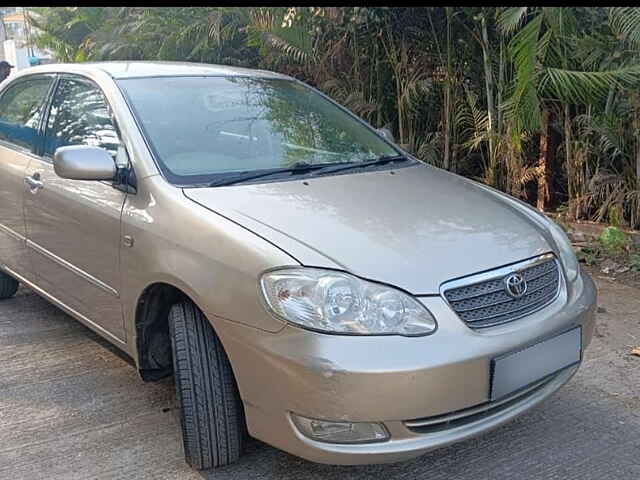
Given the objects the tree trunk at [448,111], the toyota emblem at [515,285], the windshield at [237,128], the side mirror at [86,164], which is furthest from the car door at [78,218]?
the tree trunk at [448,111]

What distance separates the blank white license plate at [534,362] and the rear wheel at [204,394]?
926 mm

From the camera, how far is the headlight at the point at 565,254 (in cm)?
271

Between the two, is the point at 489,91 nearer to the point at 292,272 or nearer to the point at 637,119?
the point at 637,119

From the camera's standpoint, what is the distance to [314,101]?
3727 millimetres

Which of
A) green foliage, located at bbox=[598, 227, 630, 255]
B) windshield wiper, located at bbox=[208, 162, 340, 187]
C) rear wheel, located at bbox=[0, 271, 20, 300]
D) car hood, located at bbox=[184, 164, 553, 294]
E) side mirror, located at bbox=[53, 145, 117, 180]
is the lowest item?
rear wheel, located at bbox=[0, 271, 20, 300]

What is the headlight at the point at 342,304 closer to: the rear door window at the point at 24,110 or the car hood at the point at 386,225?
the car hood at the point at 386,225

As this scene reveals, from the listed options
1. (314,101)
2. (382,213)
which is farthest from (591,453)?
(314,101)

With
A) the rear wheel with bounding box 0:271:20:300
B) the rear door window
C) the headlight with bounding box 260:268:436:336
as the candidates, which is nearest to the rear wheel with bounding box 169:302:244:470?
the headlight with bounding box 260:268:436:336

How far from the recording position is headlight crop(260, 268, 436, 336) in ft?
6.99

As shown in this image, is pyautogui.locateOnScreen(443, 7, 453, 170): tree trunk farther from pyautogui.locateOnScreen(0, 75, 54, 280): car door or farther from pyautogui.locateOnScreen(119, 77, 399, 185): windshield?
pyautogui.locateOnScreen(0, 75, 54, 280): car door

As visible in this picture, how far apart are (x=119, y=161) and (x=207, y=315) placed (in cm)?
94

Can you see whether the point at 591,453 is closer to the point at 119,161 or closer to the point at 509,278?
the point at 509,278

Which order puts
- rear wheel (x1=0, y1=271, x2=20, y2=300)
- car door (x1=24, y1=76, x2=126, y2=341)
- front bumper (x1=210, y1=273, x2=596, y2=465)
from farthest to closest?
rear wheel (x1=0, y1=271, x2=20, y2=300) < car door (x1=24, y1=76, x2=126, y2=341) < front bumper (x1=210, y1=273, x2=596, y2=465)

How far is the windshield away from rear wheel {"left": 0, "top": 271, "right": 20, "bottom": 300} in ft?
6.29
